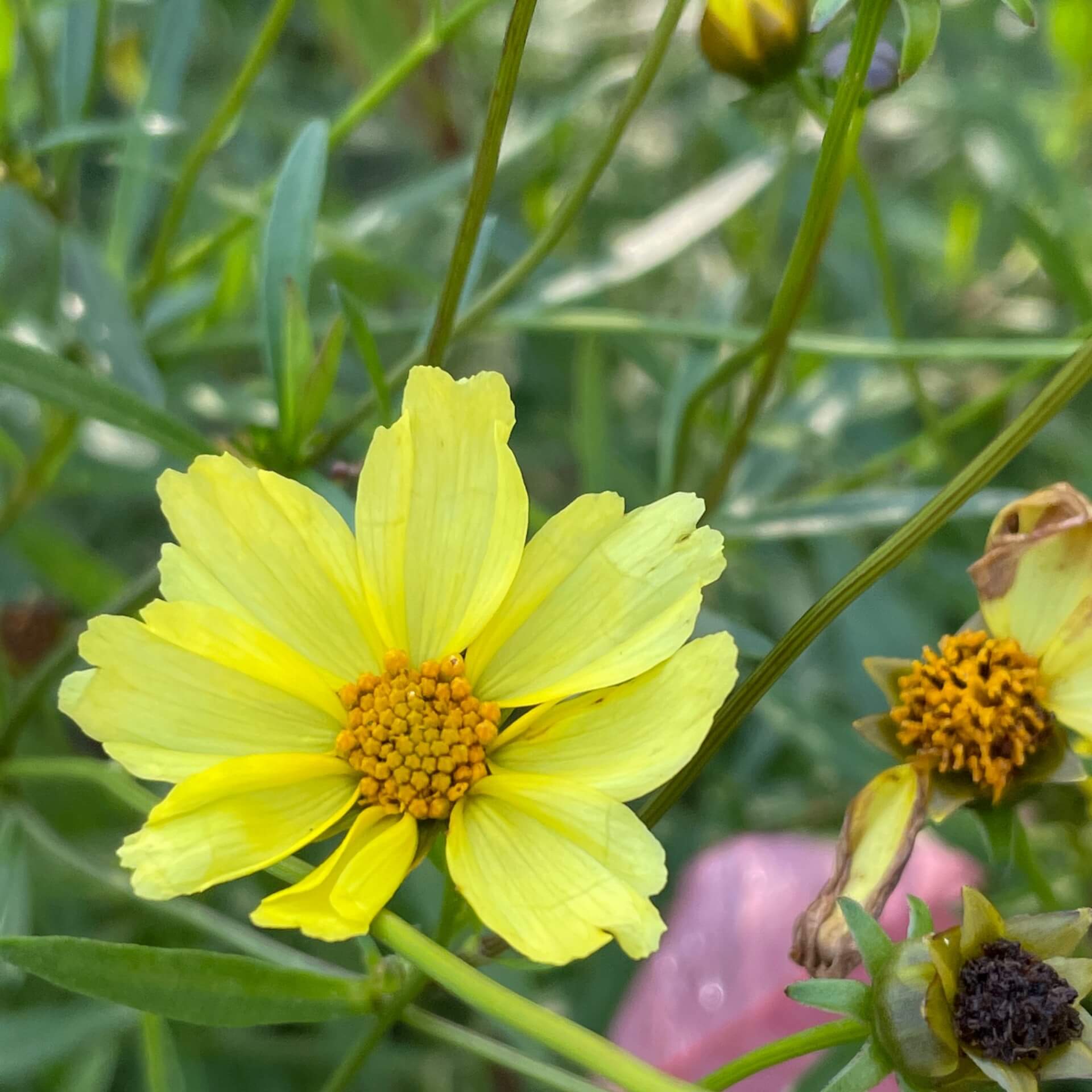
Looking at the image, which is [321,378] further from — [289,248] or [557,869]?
[557,869]

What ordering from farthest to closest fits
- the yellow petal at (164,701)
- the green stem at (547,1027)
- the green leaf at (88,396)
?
the green leaf at (88,396), the yellow petal at (164,701), the green stem at (547,1027)

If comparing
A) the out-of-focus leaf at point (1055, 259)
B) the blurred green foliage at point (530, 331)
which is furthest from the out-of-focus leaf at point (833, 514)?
the out-of-focus leaf at point (1055, 259)

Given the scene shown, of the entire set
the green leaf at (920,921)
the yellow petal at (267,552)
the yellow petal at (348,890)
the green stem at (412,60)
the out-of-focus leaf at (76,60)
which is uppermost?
the out-of-focus leaf at (76,60)

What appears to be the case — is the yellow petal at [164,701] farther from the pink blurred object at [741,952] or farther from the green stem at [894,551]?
the pink blurred object at [741,952]

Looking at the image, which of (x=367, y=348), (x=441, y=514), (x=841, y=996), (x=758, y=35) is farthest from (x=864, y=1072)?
(x=758, y=35)

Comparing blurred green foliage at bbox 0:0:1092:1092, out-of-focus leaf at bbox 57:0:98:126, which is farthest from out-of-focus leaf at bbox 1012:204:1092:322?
out-of-focus leaf at bbox 57:0:98:126

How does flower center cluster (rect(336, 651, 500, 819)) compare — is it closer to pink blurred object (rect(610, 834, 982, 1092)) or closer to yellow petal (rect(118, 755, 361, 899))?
yellow petal (rect(118, 755, 361, 899))
